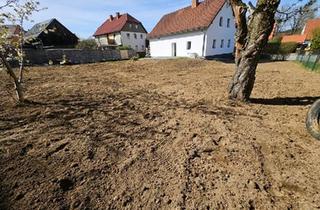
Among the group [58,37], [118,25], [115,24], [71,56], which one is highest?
[115,24]

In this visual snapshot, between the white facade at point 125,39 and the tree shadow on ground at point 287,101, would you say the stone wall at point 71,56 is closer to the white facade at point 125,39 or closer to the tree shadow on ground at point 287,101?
the white facade at point 125,39

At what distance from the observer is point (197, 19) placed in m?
21.3

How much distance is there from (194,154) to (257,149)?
1.16 metres

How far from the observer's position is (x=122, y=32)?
116 feet

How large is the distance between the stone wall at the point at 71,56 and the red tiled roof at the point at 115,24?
1484 centimetres

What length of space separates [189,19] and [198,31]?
3094 mm

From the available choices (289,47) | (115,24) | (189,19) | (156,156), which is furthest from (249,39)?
(115,24)

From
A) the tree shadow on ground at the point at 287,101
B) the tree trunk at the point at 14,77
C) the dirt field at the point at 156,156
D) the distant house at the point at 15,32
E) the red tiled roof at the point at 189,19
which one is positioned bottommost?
the tree shadow on ground at the point at 287,101

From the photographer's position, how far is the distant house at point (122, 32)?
36.0 meters

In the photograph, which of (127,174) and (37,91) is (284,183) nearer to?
(127,174)

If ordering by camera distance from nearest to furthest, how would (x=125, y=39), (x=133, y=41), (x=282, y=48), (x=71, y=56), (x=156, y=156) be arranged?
(x=156, y=156), (x=71, y=56), (x=282, y=48), (x=125, y=39), (x=133, y=41)

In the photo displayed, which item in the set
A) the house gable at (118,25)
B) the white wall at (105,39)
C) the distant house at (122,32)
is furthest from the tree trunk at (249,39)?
the white wall at (105,39)

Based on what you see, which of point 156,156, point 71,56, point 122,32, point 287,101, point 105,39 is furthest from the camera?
point 105,39

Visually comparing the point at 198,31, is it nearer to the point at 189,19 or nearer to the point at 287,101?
the point at 189,19
